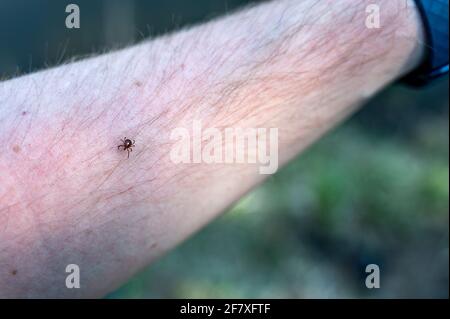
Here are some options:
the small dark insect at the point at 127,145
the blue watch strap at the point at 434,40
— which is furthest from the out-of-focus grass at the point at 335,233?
the small dark insect at the point at 127,145

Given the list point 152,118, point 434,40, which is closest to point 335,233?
point 434,40

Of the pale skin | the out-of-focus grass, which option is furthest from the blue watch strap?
the out-of-focus grass

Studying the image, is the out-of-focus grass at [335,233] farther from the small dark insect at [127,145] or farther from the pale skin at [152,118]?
the small dark insect at [127,145]

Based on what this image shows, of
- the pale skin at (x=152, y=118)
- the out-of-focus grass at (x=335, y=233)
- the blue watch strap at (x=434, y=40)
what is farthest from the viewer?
the out-of-focus grass at (x=335, y=233)

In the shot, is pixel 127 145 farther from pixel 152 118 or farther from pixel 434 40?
pixel 434 40

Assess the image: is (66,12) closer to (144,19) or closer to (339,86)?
(144,19)

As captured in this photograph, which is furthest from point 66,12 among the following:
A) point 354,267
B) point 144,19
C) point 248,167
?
point 354,267
